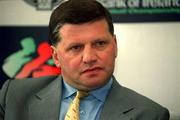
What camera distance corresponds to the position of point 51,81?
1244 mm

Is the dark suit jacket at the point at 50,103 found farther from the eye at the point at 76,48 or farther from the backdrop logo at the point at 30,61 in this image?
the backdrop logo at the point at 30,61

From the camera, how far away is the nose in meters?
1.01

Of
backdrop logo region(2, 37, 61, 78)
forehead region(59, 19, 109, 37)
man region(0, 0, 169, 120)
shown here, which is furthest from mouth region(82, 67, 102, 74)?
backdrop logo region(2, 37, 61, 78)

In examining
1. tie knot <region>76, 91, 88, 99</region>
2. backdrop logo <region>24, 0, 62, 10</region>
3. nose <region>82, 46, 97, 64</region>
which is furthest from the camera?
backdrop logo <region>24, 0, 62, 10</region>

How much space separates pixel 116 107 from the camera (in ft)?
3.60

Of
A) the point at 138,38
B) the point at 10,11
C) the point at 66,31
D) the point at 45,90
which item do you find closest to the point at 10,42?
the point at 10,11

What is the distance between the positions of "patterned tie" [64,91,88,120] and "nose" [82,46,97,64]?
15cm

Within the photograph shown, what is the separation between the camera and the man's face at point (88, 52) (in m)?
1.03

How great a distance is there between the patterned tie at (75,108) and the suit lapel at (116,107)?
7 cm

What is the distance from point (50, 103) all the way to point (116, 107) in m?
0.21

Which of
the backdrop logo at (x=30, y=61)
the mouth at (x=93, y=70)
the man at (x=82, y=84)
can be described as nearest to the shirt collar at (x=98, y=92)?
the man at (x=82, y=84)

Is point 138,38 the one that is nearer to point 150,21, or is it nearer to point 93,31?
point 150,21

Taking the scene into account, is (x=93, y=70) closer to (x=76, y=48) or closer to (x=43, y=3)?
(x=76, y=48)

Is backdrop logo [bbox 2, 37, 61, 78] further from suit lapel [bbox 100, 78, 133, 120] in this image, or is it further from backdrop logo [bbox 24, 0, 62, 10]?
suit lapel [bbox 100, 78, 133, 120]
